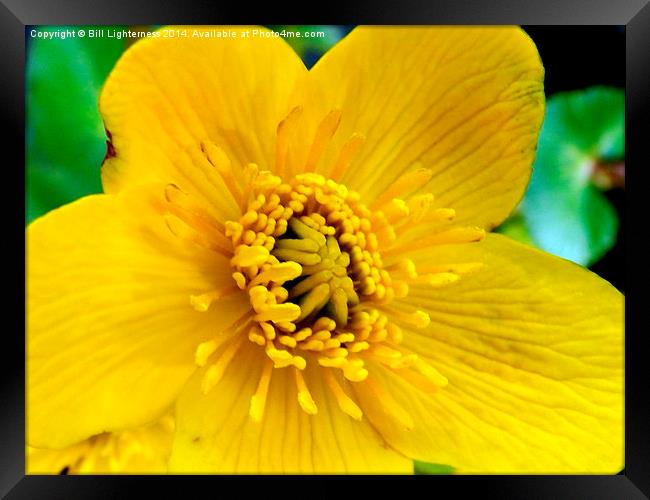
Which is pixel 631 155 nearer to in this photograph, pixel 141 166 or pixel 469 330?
pixel 469 330

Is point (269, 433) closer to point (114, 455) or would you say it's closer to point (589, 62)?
point (114, 455)

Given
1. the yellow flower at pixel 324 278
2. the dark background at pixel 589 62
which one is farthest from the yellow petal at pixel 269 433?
the dark background at pixel 589 62

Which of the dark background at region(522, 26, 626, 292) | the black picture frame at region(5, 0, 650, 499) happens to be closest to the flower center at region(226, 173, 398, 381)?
the black picture frame at region(5, 0, 650, 499)

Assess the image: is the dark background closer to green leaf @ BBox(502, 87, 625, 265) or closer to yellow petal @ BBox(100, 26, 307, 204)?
green leaf @ BBox(502, 87, 625, 265)

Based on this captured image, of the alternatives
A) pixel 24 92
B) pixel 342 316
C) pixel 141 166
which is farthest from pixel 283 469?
pixel 24 92

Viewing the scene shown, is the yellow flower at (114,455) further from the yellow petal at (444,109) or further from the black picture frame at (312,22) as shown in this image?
the yellow petal at (444,109)

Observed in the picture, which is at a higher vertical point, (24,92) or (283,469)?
(24,92)

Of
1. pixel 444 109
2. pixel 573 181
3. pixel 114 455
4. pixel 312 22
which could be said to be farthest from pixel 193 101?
pixel 573 181
